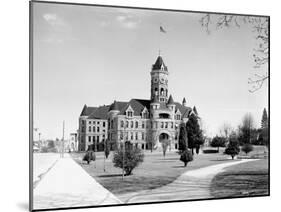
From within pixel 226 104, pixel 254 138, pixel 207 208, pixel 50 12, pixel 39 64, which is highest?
pixel 50 12

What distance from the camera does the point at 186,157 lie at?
5500 millimetres

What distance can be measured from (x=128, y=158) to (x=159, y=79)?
0.97m

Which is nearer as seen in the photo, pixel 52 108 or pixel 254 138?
pixel 52 108

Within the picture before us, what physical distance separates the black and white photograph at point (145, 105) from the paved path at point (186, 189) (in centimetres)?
1

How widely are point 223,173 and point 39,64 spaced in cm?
253

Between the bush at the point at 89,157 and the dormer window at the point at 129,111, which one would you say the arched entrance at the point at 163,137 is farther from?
the bush at the point at 89,157

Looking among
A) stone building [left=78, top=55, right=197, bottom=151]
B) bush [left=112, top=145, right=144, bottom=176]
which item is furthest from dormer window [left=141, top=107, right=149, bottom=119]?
bush [left=112, top=145, right=144, bottom=176]

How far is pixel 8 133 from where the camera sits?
16.0ft

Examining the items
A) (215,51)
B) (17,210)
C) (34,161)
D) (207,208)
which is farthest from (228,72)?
(17,210)

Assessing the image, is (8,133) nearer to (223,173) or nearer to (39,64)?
(39,64)

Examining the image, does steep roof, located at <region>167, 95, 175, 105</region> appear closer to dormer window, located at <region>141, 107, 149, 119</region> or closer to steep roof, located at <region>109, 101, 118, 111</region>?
dormer window, located at <region>141, 107, 149, 119</region>

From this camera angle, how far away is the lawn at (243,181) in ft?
18.4

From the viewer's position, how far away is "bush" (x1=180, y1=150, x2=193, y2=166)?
5.49 m

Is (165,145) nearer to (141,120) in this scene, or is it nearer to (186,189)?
(141,120)
